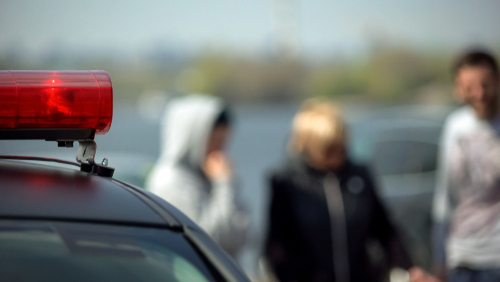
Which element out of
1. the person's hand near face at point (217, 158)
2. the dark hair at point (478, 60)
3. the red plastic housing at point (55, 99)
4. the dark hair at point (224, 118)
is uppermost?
the dark hair at point (478, 60)

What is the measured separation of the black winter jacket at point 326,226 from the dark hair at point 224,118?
1.62ft

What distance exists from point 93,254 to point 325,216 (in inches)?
62.3

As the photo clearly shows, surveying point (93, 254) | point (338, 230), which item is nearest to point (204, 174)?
point (338, 230)

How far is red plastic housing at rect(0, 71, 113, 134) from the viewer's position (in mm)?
1158

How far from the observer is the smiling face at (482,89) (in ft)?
9.21

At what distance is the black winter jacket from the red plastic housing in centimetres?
144

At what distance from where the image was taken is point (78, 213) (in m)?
1.08

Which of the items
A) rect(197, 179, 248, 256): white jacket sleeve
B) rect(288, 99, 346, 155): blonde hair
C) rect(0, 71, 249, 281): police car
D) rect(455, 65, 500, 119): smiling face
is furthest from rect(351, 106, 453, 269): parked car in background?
rect(0, 71, 249, 281): police car

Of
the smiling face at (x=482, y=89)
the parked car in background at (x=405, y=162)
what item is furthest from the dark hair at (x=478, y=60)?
the parked car in background at (x=405, y=162)

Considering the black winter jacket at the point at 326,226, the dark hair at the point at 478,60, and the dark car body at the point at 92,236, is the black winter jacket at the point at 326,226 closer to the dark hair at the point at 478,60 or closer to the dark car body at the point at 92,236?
the dark hair at the point at 478,60

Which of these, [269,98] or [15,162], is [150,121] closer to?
[269,98]

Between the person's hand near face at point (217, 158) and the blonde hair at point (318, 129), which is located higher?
the blonde hair at point (318, 129)

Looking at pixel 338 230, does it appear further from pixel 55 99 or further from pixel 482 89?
pixel 55 99

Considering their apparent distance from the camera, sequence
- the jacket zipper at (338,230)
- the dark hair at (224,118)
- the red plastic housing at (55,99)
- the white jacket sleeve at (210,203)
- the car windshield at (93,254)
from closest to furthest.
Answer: the car windshield at (93,254), the red plastic housing at (55,99), the jacket zipper at (338,230), the white jacket sleeve at (210,203), the dark hair at (224,118)
